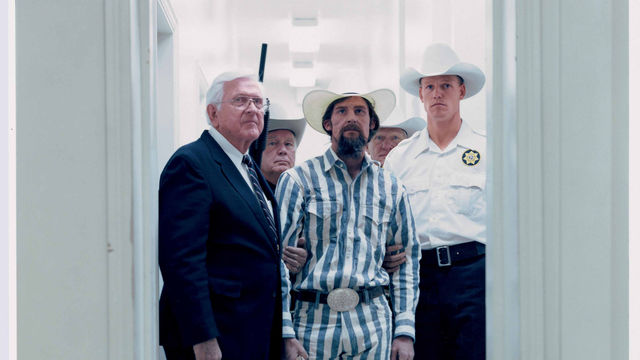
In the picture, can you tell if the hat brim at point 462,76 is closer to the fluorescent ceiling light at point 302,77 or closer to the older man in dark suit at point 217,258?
the older man in dark suit at point 217,258

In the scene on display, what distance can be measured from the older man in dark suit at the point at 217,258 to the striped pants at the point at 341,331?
0.13m

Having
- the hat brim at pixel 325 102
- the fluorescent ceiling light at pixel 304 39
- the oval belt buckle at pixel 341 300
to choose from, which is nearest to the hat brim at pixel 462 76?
the hat brim at pixel 325 102

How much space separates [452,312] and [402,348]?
0.29m

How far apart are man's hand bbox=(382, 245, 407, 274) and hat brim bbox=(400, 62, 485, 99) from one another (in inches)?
34.0

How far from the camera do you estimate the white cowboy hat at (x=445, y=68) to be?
3.26m

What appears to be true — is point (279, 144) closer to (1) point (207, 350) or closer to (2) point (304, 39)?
(1) point (207, 350)

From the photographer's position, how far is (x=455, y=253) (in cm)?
293

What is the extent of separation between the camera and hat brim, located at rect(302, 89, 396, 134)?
306cm
